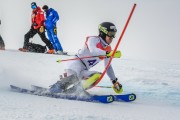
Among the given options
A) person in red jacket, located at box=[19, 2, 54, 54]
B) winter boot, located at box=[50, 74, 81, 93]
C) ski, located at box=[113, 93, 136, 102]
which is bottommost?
person in red jacket, located at box=[19, 2, 54, 54]

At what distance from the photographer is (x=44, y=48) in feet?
53.6

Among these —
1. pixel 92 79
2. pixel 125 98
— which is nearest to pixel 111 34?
pixel 92 79

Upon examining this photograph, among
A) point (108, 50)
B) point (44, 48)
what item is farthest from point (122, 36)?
point (44, 48)

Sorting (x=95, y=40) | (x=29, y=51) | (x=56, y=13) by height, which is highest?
(x=95, y=40)

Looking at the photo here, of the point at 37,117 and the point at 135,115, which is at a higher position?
the point at 37,117

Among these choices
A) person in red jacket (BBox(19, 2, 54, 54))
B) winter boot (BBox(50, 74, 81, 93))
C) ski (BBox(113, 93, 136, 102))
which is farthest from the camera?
person in red jacket (BBox(19, 2, 54, 54))

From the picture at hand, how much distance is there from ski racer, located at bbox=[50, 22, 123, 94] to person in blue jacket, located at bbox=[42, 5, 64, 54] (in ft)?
31.6

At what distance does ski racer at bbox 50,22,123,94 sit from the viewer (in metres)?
6.45

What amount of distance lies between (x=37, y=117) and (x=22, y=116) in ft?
0.45

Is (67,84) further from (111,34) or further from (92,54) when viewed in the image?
(111,34)

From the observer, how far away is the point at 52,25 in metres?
16.4

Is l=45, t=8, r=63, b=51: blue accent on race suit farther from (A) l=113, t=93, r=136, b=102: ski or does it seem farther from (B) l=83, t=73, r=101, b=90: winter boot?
(A) l=113, t=93, r=136, b=102: ski

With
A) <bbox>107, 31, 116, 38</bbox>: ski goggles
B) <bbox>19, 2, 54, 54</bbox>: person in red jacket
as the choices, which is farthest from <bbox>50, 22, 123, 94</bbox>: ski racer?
<bbox>19, 2, 54, 54</bbox>: person in red jacket

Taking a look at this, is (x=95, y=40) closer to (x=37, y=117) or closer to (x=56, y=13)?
(x=37, y=117)
